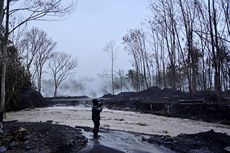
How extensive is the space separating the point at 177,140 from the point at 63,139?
4.62 meters

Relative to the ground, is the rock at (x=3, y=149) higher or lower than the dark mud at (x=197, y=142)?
higher

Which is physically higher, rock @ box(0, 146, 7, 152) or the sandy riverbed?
rock @ box(0, 146, 7, 152)

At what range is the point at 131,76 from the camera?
85062 mm

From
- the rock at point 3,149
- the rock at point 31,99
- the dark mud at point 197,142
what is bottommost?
the dark mud at point 197,142

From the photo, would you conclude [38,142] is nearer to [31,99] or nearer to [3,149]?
[3,149]

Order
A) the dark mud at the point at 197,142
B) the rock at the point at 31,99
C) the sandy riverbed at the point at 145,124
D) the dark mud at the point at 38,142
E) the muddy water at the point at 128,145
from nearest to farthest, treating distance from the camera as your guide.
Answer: the dark mud at the point at 38,142 → the muddy water at the point at 128,145 → the dark mud at the point at 197,142 → the sandy riverbed at the point at 145,124 → the rock at the point at 31,99

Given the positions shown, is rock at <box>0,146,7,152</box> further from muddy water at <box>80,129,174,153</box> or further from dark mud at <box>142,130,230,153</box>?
dark mud at <box>142,130,230,153</box>

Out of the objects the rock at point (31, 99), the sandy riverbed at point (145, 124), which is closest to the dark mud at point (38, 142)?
the sandy riverbed at point (145, 124)

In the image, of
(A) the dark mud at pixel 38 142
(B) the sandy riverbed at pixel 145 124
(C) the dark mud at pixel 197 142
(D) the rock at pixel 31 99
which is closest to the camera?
(A) the dark mud at pixel 38 142

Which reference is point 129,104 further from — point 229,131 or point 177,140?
point 177,140

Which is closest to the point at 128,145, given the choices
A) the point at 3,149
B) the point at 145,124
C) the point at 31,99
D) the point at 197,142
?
the point at 197,142

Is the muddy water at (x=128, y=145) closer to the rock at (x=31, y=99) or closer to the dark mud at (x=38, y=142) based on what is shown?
the dark mud at (x=38, y=142)

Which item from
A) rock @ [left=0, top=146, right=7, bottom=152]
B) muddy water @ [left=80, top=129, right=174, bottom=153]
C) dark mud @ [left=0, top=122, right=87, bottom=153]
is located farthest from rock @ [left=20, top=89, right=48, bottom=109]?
rock @ [left=0, top=146, right=7, bottom=152]

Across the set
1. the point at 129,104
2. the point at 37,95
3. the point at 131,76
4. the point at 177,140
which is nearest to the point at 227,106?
the point at 177,140
